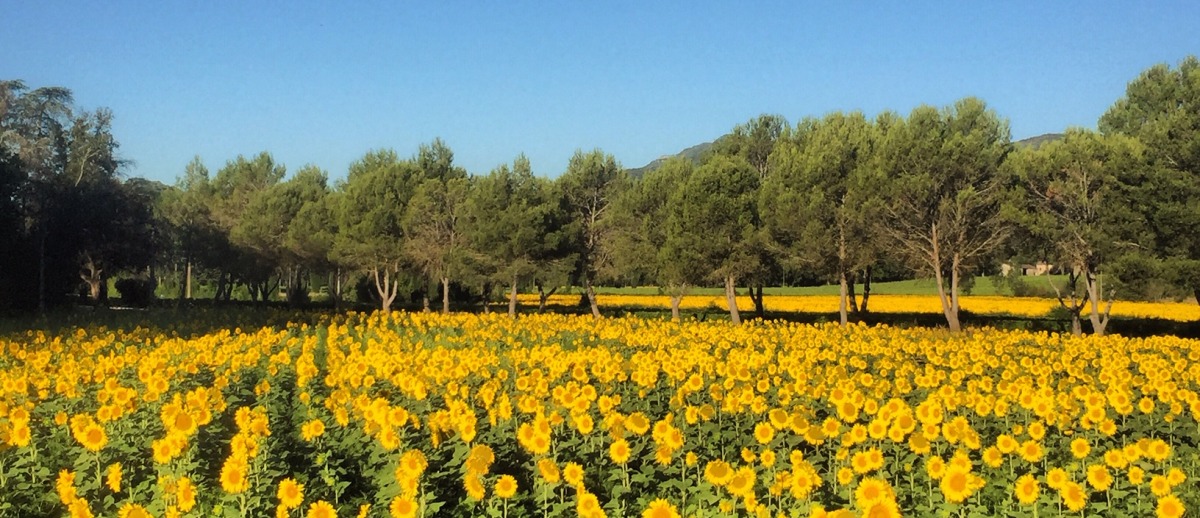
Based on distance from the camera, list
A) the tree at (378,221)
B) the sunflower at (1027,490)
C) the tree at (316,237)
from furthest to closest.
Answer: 1. the tree at (316,237)
2. the tree at (378,221)
3. the sunflower at (1027,490)

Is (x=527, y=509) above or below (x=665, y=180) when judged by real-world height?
below

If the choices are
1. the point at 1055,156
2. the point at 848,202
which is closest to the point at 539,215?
the point at 848,202

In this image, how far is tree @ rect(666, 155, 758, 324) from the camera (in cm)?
3400

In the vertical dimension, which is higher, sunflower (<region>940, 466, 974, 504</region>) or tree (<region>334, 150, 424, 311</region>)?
tree (<region>334, 150, 424, 311</region>)

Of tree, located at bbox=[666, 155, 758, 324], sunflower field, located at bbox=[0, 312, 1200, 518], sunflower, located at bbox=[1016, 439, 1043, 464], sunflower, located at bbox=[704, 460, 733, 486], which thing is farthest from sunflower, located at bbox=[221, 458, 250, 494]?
tree, located at bbox=[666, 155, 758, 324]

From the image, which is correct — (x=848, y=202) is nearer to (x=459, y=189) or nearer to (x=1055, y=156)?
(x=1055, y=156)

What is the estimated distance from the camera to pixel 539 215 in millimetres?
38844

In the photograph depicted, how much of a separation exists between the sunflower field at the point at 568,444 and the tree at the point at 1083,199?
15112 mm

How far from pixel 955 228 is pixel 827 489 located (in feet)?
84.9

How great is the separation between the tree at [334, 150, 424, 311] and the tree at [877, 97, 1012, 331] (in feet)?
75.3

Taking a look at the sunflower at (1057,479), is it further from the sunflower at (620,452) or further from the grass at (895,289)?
the grass at (895,289)

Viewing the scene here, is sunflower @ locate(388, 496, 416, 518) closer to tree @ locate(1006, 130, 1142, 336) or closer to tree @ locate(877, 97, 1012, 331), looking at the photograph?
tree @ locate(1006, 130, 1142, 336)

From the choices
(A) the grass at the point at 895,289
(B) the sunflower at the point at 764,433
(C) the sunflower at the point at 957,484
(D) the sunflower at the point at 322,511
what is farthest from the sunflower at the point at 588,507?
(A) the grass at the point at 895,289

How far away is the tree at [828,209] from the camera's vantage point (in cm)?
3231
